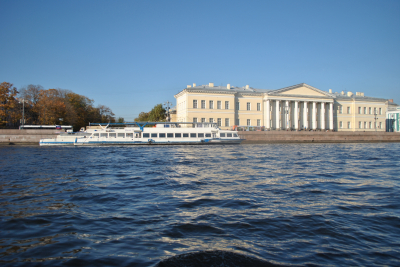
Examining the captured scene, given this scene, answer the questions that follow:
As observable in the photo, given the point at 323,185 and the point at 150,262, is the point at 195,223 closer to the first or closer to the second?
the point at 150,262

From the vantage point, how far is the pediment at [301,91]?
6169 centimetres

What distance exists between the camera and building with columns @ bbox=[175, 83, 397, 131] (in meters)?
56.6

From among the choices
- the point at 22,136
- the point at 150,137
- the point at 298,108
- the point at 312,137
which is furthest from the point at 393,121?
the point at 22,136

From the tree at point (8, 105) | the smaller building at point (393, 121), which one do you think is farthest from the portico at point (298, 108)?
the tree at point (8, 105)

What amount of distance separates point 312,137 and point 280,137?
6702 mm

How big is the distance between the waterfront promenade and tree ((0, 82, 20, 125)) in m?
7.19

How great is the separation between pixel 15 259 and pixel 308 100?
66.8m

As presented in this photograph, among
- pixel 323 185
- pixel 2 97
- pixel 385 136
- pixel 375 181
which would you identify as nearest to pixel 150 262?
pixel 323 185

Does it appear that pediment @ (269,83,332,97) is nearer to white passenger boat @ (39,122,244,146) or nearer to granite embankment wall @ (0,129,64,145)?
white passenger boat @ (39,122,244,146)

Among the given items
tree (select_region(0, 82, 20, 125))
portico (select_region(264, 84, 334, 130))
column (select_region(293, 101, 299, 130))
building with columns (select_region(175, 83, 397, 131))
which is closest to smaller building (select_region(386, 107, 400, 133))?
building with columns (select_region(175, 83, 397, 131))

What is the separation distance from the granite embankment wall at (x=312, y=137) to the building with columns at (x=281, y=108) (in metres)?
8.96

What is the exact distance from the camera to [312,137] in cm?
5025

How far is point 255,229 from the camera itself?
16.7ft

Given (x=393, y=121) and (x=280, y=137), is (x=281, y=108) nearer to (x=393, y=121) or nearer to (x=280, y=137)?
(x=280, y=137)
